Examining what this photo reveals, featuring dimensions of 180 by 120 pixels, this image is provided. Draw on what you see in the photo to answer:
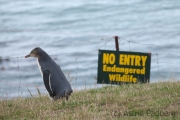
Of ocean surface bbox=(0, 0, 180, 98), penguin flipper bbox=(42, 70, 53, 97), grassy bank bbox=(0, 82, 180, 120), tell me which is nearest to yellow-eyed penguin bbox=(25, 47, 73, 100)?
penguin flipper bbox=(42, 70, 53, 97)

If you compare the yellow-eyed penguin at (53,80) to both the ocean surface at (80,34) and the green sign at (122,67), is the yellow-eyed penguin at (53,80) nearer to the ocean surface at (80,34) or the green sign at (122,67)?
the green sign at (122,67)

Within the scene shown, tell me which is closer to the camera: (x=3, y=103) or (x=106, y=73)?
(x=3, y=103)

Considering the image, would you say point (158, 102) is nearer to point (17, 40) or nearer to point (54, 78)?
point (54, 78)

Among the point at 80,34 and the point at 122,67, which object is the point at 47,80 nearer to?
the point at 122,67

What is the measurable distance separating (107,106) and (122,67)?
5.26 meters

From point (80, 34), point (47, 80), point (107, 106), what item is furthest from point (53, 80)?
point (80, 34)

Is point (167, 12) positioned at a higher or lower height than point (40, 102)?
higher

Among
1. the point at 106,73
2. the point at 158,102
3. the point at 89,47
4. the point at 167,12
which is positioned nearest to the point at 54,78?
the point at 158,102

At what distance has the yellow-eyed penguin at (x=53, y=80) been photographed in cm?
1136

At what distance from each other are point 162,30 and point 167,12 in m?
5.47

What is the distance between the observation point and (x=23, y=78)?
84.8 feet

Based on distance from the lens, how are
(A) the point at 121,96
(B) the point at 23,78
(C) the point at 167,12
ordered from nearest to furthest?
(A) the point at 121,96 → (B) the point at 23,78 → (C) the point at 167,12

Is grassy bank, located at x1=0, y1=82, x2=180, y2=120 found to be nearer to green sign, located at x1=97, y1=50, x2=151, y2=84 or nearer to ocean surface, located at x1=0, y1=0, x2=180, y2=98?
green sign, located at x1=97, y1=50, x2=151, y2=84

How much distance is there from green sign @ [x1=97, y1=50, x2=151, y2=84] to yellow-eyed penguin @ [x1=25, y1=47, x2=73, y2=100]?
12.9ft
